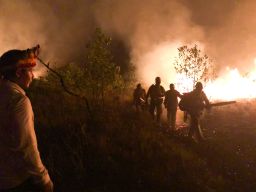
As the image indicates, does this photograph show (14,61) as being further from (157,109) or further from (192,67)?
(192,67)

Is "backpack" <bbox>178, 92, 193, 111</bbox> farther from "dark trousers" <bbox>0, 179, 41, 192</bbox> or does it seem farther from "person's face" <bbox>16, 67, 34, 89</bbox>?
"dark trousers" <bbox>0, 179, 41, 192</bbox>

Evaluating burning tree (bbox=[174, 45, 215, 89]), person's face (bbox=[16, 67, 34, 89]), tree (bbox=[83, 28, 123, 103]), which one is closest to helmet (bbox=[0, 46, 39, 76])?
person's face (bbox=[16, 67, 34, 89])

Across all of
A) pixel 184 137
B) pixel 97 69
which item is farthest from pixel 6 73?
pixel 97 69

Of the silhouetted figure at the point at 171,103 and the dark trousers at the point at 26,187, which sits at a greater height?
the silhouetted figure at the point at 171,103

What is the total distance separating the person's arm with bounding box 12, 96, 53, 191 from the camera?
10.5ft

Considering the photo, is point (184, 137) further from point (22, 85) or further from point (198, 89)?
point (22, 85)

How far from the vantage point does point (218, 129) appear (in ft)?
52.4

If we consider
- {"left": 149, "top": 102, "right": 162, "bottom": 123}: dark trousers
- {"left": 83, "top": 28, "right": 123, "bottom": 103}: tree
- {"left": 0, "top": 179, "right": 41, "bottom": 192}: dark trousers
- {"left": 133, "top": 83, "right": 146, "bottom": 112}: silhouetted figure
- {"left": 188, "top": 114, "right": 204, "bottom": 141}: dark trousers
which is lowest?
{"left": 0, "top": 179, "right": 41, "bottom": 192}: dark trousers

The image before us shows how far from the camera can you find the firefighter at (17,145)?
3217mm

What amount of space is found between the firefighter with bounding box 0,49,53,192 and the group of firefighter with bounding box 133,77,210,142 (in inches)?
377

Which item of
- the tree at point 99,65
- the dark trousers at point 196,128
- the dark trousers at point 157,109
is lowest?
the dark trousers at point 196,128

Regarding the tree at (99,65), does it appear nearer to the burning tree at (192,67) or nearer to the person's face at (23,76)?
the burning tree at (192,67)

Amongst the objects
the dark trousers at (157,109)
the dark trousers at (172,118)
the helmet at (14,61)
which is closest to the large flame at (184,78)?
the dark trousers at (157,109)

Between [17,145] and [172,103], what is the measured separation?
12.1 metres
